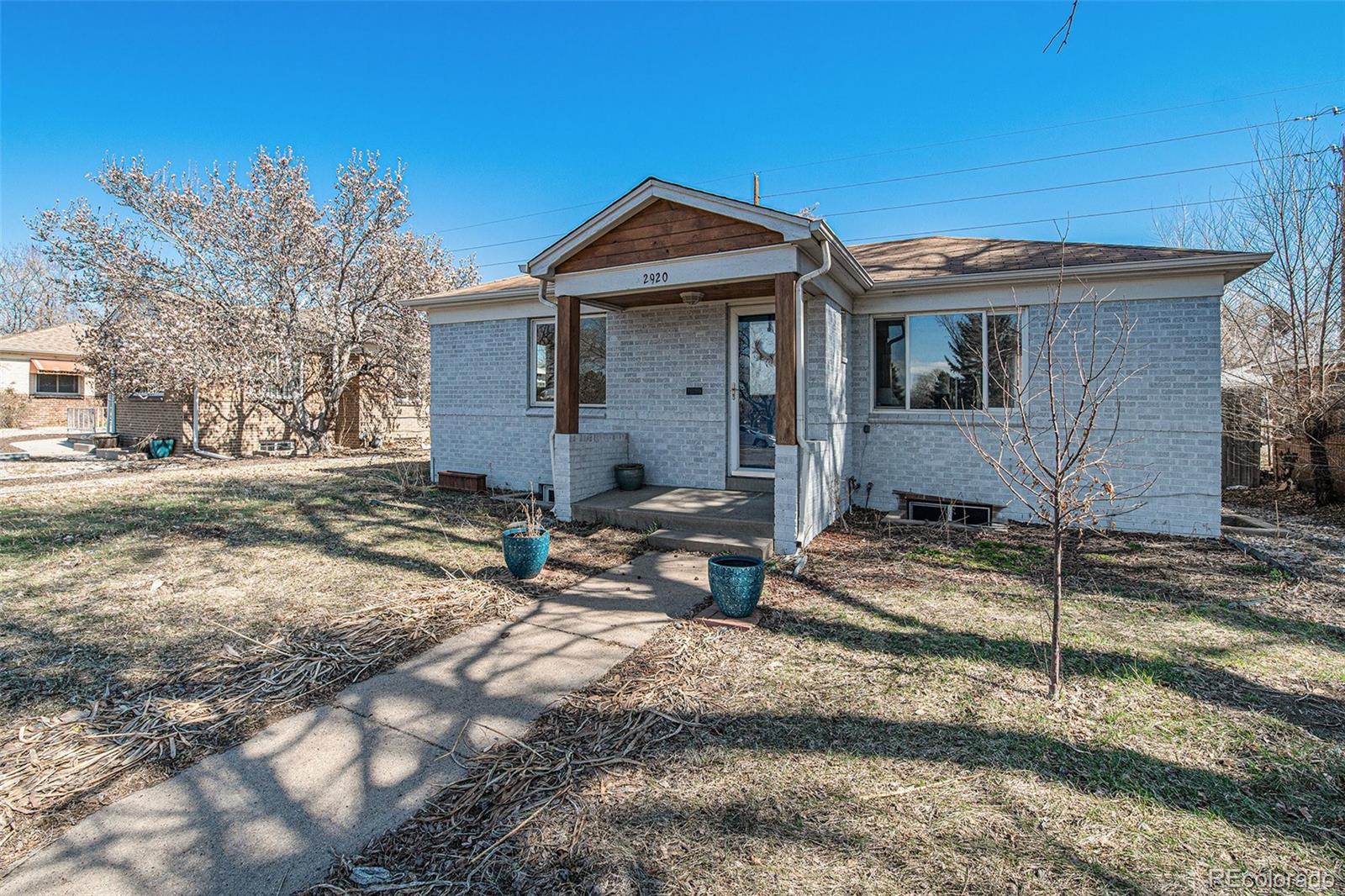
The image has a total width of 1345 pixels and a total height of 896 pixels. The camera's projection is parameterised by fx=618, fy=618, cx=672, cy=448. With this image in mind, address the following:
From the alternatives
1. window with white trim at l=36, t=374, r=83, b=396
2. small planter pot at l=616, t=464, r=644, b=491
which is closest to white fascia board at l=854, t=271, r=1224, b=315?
small planter pot at l=616, t=464, r=644, b=491

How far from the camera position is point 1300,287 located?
10375mm

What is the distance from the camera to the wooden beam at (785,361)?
6238 millimetres

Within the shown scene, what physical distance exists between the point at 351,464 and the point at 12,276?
35.1 m

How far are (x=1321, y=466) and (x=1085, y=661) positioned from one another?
9.71 meters

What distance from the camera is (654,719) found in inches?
122

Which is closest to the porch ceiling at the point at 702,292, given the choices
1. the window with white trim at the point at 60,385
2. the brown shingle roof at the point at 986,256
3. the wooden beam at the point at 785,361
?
the wooden beam at the point at 785,361

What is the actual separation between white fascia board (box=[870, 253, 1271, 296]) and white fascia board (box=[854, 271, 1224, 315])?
2.6 inches

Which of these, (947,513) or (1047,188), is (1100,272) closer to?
(947,513)

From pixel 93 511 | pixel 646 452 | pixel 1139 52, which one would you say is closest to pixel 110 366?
pixel 93 511

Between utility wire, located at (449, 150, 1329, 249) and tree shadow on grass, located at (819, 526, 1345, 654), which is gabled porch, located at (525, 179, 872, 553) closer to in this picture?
tree shadow on grass, located at (819, 526, 1345, 654)

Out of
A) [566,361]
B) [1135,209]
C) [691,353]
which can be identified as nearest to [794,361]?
[691,353]

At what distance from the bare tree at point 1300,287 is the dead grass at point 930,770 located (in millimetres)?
7896

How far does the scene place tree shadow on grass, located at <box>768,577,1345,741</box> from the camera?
10.5ft

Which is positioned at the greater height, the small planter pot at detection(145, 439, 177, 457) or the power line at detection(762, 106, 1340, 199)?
the power line at detection(762, 106, 1340, 199)
